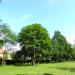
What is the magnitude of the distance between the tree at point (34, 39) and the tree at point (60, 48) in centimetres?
2158

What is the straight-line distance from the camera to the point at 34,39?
279 feet

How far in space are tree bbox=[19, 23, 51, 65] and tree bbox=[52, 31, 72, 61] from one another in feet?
70.8

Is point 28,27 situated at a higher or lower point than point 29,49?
higher

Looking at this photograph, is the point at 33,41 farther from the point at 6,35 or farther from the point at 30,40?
the point at 6,35

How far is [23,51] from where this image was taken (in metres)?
91.9

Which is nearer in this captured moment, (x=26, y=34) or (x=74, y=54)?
(x=26, y=34)

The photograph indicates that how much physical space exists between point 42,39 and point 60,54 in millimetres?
31225

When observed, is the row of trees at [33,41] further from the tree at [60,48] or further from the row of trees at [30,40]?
the tree at [60,48]

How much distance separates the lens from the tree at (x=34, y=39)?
278 ft

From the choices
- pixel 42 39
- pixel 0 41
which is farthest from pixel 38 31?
pixel 0 41

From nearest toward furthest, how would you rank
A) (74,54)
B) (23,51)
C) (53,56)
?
(23,51), (53,56), (74,54)

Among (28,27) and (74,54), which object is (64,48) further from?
(28,27)

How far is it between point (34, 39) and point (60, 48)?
111 ft

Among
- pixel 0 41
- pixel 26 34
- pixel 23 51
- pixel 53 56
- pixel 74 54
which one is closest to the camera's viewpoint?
pixel 0 41
